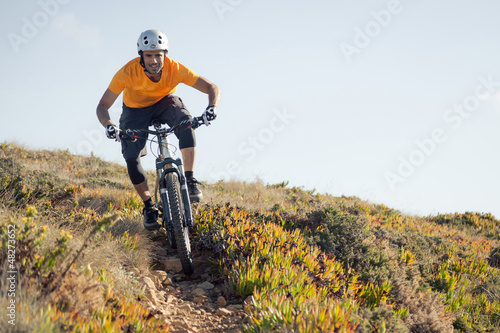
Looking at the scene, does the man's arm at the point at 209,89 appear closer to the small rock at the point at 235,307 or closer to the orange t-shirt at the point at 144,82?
Answer: the orange t-shirt at the point at 144,82

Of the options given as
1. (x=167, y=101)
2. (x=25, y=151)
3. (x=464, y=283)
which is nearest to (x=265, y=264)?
(x=167, y=101)

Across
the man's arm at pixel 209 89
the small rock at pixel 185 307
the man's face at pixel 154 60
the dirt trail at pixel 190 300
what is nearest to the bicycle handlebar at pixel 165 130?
the man's arm at pixel 209 89

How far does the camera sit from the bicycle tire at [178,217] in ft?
14.3

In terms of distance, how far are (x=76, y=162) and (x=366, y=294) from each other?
36.9 feet

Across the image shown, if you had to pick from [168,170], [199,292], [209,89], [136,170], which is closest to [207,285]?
[199,292]

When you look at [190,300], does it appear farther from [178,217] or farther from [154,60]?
[154,60]

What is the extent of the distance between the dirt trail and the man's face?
257cm

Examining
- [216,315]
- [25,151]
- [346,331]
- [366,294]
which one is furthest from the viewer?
[25,151]

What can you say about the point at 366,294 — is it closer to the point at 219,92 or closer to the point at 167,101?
the point at 219,92

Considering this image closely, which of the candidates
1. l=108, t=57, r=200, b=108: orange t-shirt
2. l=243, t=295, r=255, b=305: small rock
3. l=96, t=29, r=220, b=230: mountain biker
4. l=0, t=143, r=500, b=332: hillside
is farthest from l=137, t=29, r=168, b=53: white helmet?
l=243, t=295, r=255, b=305: small rock

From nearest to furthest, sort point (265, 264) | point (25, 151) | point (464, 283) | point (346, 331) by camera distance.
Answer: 1. point (346, 331)
2. point (265, 264)
3. point (464, 283)
4. point (25, 151)

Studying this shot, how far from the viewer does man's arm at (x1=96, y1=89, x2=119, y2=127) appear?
5.04m

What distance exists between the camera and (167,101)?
555cm

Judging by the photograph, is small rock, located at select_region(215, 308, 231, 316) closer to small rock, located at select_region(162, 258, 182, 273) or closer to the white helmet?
small rock, located at select_region(162, 258, 182, 273)
